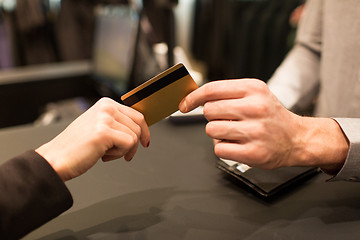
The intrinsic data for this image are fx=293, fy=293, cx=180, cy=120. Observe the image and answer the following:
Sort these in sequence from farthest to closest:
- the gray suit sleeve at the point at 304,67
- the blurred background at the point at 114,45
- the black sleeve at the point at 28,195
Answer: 1. the blurred background at the point at 114,45
2. the gray suit sleeve at the point at 304,67
3. the black sleeve at the point at 28,195

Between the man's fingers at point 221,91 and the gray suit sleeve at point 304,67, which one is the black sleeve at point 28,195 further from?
the gray suit sleeve at point 304,67

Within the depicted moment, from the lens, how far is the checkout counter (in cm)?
38

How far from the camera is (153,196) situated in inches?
18.1

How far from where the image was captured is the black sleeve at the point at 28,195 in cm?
34

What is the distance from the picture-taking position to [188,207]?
0.43 m

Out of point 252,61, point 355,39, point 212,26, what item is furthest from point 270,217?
point 212,26

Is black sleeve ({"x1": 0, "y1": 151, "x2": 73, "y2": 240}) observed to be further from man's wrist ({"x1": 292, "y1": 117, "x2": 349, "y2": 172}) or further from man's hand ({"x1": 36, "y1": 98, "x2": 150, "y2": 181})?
man's wrist ({"x1": 292, "y1": 117, "x2": 349, "y2": 172})

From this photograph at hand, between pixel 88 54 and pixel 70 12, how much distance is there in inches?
14.9

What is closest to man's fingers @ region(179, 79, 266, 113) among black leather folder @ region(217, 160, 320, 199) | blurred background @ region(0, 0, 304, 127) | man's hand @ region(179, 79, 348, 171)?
man's hand @ region(179, 79, 348, 171)

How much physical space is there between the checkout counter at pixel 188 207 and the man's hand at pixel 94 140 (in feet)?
0.25

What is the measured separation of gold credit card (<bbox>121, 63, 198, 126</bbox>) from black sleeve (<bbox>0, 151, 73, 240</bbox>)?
147 mm

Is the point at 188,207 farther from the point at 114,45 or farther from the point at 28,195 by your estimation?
the point at 114,45

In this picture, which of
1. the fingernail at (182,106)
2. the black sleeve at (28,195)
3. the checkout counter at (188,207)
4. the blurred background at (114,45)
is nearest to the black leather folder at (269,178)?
the checkout counter at (188,207)

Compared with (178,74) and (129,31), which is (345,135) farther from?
(129,31)
